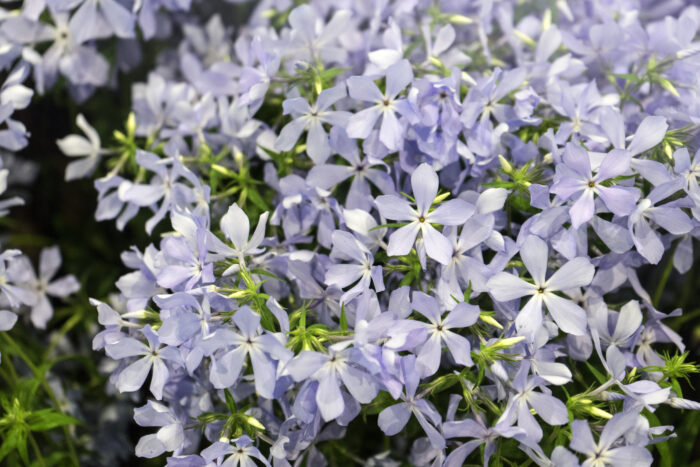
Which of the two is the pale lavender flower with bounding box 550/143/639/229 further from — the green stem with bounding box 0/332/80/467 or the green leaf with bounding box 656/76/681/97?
the green stem with bounding box 0/332/80/467

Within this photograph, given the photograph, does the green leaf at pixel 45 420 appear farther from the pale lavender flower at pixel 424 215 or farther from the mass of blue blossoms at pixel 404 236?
the pale lavender flower at pixel 424 215

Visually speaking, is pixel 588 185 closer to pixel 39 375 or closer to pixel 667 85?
pixel 667 85

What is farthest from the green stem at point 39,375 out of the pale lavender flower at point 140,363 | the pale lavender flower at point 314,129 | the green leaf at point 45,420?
the pale lavender flower at point 314,129

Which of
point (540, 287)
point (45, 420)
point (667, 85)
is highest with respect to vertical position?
point (667, 85)

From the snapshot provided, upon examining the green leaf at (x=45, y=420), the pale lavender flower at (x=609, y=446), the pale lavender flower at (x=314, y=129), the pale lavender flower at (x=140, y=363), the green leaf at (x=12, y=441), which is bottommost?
the green leaf at (x=45, y=420)

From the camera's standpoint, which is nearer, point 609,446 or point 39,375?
point 609,446

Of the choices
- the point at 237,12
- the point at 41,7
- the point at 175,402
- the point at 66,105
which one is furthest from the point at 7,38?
the point at 175,402

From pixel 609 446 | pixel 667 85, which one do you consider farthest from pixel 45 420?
pixel 667 85

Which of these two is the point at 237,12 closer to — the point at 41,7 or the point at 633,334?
the point at 41,7
